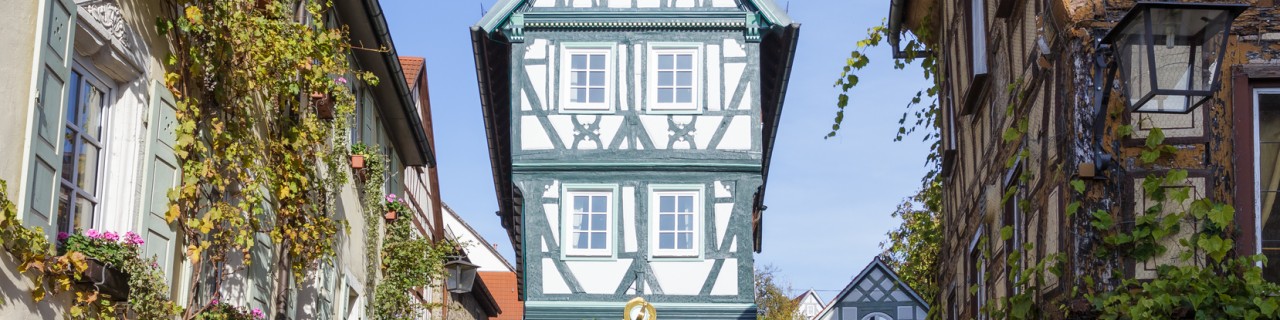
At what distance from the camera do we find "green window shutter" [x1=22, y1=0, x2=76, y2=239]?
23.5 ft

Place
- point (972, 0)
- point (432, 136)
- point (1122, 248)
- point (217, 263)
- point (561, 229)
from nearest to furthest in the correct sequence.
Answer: point (1122, 248)
point (217, 263)
point (972, 0)
point (561, 229)
point (432, 136)

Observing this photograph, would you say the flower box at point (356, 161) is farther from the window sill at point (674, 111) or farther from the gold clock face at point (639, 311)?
the window sill at point (674, 111)

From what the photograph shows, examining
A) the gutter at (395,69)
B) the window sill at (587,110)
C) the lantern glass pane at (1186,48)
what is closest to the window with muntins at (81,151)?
the lantern glass pane at (1186,48)

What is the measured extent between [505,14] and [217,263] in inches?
A: 421

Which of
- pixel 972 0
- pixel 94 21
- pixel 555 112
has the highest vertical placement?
pixel 555 112

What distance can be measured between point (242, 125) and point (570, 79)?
11172mm

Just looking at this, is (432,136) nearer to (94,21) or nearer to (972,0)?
(972,0)

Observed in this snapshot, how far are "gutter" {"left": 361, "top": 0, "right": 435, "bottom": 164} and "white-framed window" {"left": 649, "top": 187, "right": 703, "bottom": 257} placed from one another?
9.83 feet

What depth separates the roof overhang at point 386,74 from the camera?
53.0 ft

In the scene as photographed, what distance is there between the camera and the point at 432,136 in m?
27.0

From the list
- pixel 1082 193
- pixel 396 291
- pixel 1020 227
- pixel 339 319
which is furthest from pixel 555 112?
pixel 1082 193

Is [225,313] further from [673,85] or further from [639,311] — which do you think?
[673,85]

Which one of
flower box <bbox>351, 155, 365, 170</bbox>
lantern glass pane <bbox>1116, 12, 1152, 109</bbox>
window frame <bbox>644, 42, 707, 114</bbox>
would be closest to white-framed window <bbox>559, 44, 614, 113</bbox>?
window frame <bbox>644, 42, 707, 114</bbox>

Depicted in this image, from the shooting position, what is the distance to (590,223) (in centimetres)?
2086
